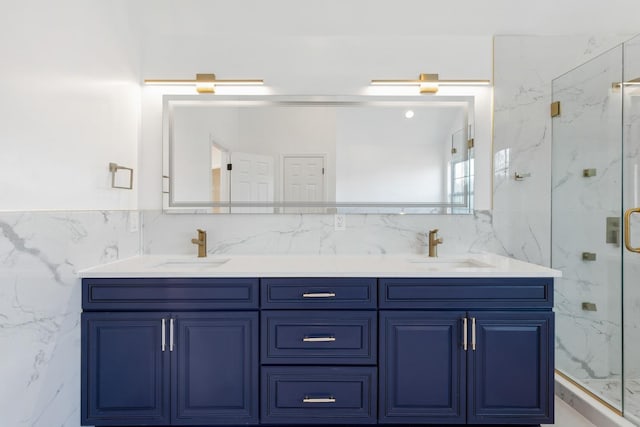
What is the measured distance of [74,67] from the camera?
1.53 meters

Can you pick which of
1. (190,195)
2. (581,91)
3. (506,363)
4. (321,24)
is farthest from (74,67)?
(581,91)

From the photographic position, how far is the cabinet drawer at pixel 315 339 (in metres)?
1.57

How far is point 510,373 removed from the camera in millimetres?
1568

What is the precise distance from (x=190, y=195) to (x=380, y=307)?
134cm

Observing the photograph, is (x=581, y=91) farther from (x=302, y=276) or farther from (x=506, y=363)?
(x=302, y=276)

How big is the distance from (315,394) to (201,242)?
1.07 metres

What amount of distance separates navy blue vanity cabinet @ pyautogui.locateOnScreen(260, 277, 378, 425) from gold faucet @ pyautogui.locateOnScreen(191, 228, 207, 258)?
65cm

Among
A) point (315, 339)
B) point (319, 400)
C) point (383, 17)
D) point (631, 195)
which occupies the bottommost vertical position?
point (319, 400)

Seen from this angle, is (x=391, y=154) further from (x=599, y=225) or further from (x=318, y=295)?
(x=599, y=225)

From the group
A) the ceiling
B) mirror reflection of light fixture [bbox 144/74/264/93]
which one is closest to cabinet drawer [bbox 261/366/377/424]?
mirror reflection of light fixture [bbox 144/74/264/93]

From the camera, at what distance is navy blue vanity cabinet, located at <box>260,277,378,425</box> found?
1563 millimetres

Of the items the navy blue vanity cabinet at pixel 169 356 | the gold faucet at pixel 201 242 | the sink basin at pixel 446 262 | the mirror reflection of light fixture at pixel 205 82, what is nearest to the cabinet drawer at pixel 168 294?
the navy blue vanity cabinet at pixel 169 356

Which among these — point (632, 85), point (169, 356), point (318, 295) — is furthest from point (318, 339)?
point (632, 85)

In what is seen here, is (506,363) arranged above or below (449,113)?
below
